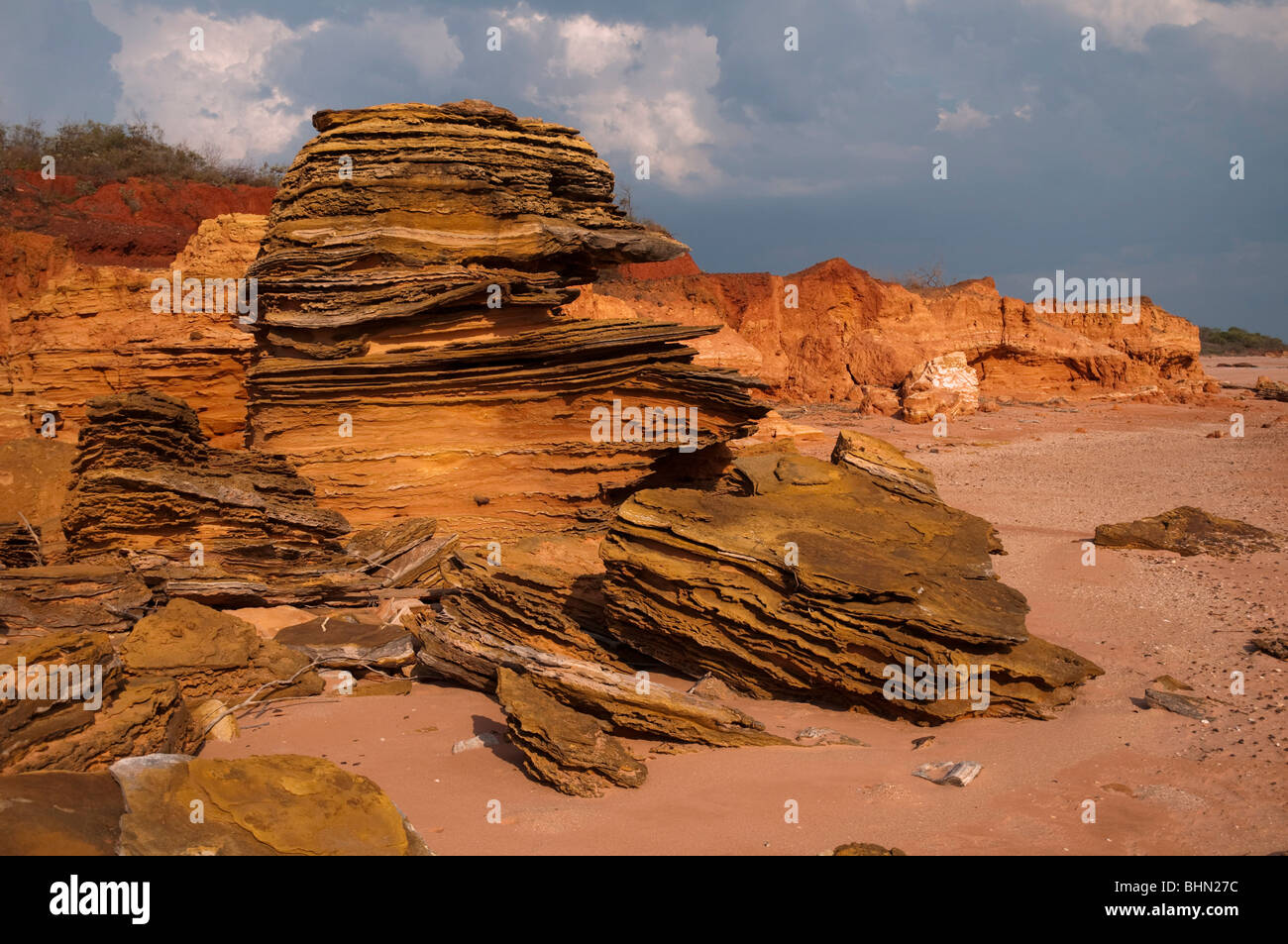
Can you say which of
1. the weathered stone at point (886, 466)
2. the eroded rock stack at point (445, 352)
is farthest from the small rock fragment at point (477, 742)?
the weathered stone at point (886, 466)

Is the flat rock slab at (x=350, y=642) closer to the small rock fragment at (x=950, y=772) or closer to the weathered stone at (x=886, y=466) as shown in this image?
the small rock fragment at (x=950, y=772)

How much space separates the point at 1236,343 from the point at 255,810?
63.6m

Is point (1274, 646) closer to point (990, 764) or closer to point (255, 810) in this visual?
point (990, 764)

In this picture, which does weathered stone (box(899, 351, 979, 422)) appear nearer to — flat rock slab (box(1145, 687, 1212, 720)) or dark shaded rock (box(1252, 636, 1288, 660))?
dark shaded rock (box(1252, 636, 1288, 660))

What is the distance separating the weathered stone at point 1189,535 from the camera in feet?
30.0

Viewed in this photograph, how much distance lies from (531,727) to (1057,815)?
2711 mm

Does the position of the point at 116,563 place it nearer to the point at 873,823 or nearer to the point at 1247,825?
the point at 873,823

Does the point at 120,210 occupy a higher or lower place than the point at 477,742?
higher

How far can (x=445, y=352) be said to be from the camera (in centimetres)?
909

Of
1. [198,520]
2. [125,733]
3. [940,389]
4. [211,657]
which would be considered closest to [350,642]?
[211,657]

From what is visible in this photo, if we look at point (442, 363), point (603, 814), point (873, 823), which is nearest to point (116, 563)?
point (442, 363)

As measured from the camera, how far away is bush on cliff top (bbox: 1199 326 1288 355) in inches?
2005

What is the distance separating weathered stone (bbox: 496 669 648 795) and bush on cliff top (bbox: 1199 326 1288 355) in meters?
55.5
